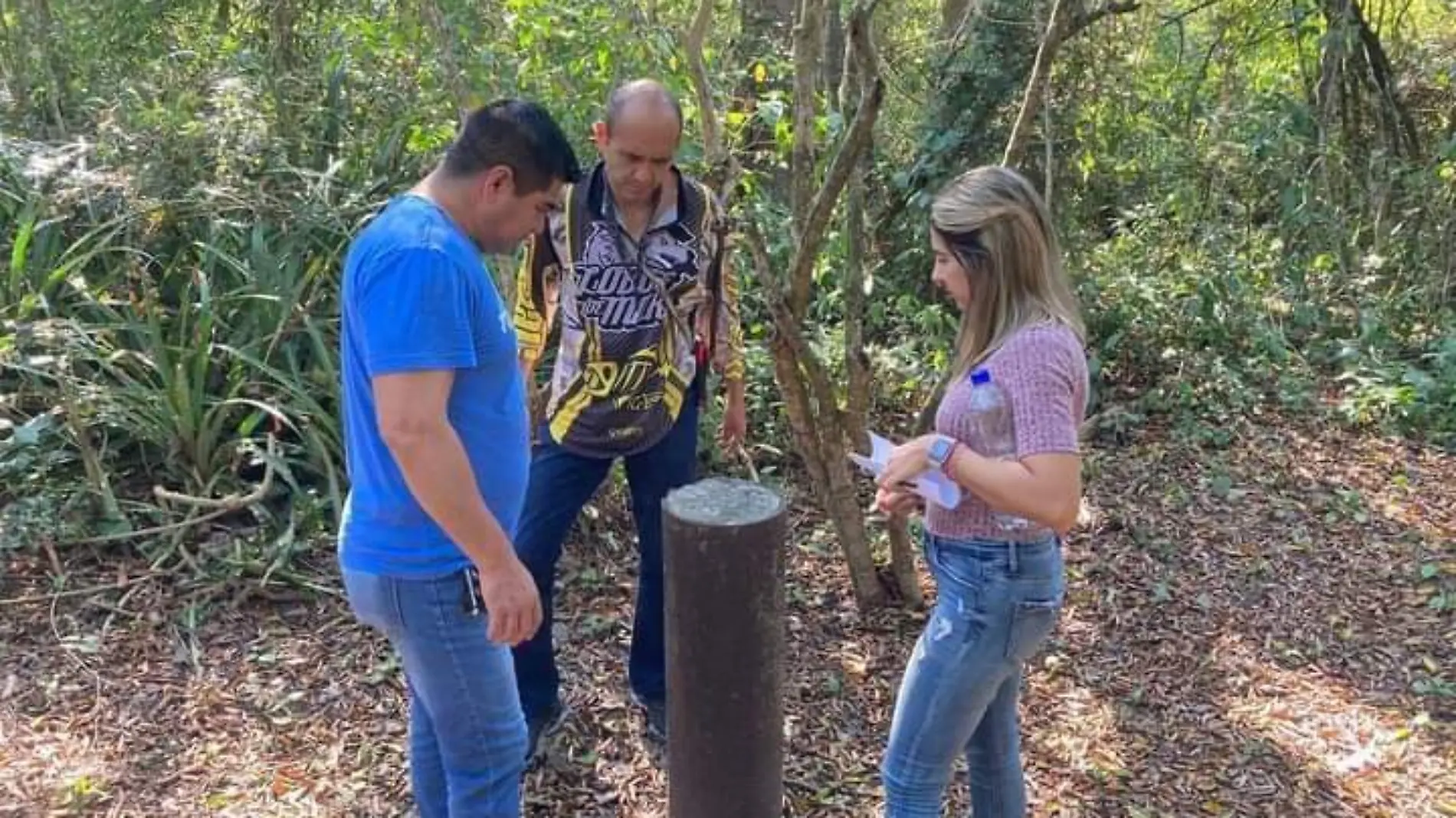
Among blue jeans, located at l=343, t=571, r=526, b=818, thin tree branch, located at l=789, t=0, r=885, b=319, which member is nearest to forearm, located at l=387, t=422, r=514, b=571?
blue jeans, located at l=343, t=571, r=526, b=818

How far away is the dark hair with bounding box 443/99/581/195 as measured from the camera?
2010 mm

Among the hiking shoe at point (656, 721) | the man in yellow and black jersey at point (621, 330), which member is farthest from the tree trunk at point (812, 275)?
the hiking shoe at point (656, 721)

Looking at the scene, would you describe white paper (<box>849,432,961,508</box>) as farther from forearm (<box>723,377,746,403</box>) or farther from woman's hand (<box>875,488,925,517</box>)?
forearm (<box>723,377,746,403</box>)

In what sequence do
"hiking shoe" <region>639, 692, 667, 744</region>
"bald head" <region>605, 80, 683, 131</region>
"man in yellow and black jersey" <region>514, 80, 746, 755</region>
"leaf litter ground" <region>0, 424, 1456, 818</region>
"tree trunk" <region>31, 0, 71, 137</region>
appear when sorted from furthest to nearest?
"tree trunk" <region>31, 0, 71, 137</region> < "hiking shoe" <region>639, 692, 667, 744</region> < "leaf litter ground" <region>0, 424, 1456, 818</region> < "man in yellow and black jersey" <region>514, 80, 746, 755</region> < "bald head" <region>605, 80, 683, 131</region>

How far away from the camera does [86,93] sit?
6230mm

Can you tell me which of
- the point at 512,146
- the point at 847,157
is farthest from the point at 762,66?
the point at 512,146

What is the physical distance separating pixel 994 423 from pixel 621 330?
3.61ft

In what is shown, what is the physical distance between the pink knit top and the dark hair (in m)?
0.80

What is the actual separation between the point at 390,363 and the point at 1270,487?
13.4ft

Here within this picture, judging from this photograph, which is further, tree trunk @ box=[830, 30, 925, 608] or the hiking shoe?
tree trunk @ box=[830, 30, 925, 608]

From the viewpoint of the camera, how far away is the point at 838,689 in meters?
3.47

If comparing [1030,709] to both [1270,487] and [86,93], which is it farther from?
[86,93]

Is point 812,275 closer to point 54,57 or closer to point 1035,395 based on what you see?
point 1035,395

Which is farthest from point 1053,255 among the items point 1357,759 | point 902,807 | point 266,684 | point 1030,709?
point 266,684
